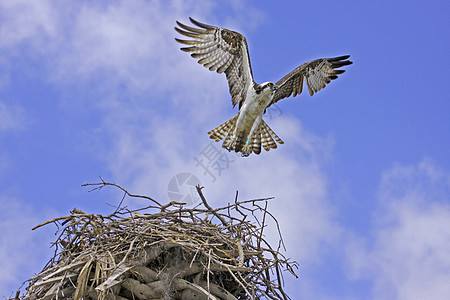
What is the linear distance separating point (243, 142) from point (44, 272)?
493 centimetres

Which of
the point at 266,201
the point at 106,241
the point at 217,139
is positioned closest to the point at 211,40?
the point at 217,139

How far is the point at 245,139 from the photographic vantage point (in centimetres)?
897

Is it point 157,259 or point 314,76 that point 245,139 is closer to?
point 314,76

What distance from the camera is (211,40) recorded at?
8.36 metres

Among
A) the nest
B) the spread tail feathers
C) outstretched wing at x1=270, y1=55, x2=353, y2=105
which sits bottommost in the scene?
the nest

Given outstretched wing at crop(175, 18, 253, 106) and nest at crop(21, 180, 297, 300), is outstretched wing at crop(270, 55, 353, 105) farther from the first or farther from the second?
nest at crop(21, 180, 297, 300)

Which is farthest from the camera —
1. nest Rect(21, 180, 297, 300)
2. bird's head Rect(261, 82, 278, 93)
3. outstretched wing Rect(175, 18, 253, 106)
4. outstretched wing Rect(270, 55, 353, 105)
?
outstretched wing Rect(270, 55, 353, 105)

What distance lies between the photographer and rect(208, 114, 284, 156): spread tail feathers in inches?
351

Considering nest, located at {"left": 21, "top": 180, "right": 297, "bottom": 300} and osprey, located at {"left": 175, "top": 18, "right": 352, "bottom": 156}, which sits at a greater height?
osprey, located at {"left": 175, "top": 18, "right": 352, "bottom": 156}

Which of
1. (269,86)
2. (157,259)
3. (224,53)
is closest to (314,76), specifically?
(269,86)

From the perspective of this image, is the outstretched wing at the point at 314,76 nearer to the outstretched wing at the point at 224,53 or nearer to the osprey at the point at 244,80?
the osprey at the point at 244,80

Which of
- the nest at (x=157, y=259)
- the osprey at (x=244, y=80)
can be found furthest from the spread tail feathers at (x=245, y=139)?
the nest at (x=157, y=259)

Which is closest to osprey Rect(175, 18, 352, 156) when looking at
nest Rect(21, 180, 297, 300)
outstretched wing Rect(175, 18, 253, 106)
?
outstretched wing Rect(175, 18, 253, 106)

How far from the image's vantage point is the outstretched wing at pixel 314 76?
374 inches
